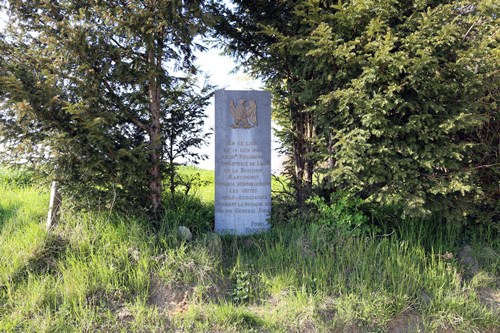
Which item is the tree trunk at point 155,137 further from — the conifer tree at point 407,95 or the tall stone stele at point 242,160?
the conifer tree at point 407,95

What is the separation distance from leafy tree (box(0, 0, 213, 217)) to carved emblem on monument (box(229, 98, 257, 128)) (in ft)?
2.72

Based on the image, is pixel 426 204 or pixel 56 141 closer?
pixel 56 141

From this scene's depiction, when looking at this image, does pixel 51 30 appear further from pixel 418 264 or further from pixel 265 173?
pixel 418 264

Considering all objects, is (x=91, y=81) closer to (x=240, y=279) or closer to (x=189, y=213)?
(x=189, y=213)

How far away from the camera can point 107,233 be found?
3.68 metres

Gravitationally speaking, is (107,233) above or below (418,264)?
above

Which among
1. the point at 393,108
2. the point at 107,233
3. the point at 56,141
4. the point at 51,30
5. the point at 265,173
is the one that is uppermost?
the point at 51,30

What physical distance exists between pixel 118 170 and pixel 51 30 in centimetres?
152

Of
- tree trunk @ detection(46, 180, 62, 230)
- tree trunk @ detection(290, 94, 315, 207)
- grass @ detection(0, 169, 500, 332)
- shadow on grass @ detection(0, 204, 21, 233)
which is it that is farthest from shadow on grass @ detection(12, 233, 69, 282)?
tree trunk @ detection(290, 94, 315, 207)

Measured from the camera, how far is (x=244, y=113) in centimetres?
435

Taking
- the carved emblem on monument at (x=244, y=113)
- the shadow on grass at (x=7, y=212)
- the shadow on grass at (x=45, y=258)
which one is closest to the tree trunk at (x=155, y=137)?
the carved emblem on monument at (x=244, y=113)

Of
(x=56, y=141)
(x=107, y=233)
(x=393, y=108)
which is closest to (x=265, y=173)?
(x=393, y=108)

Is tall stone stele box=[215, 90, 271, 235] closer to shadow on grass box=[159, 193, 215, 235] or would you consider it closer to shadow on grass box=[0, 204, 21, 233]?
shadow on grass box=[159, 193, 215, 235]

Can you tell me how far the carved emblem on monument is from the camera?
171 inches
